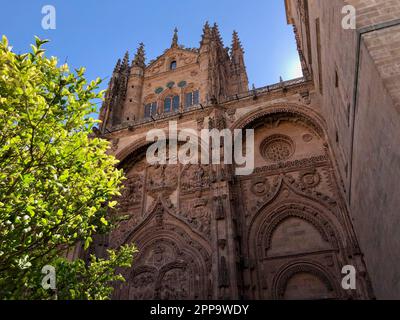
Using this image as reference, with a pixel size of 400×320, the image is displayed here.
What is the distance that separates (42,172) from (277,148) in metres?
11.9

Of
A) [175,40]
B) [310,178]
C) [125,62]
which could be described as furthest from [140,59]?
[310,178]

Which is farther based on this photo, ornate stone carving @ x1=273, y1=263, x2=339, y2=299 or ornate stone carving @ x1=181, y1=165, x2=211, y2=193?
ornate stone carving @ x1=181, y1=165, x2=211, y2=193

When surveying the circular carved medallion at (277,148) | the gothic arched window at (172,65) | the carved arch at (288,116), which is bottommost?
the circular carved medallion at (277,148)

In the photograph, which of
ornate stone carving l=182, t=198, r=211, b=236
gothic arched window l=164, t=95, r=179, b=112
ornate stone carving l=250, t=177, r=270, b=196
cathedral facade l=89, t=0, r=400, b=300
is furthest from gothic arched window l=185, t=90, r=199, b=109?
ornate stone carving l=250, t=177, r=270, b=196

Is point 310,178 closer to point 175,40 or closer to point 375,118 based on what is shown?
point 375,118

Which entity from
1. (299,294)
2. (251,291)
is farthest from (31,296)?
(299,294)

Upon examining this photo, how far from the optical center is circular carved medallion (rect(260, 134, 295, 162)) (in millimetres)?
15078

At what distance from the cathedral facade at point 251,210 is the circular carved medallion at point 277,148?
0.16 feet

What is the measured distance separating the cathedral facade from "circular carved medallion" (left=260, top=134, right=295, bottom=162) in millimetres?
49

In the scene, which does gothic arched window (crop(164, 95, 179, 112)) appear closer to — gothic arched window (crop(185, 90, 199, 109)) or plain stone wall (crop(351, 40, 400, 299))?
gothic arched window (crop(185, 90, 199, 109))

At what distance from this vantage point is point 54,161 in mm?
5531

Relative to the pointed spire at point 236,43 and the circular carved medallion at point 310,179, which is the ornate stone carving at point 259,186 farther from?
the pointed spire at point 236,43

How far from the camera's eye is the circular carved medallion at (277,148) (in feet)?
49.5

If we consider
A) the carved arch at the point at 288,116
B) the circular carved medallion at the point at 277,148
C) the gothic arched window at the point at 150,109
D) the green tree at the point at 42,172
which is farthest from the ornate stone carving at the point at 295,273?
the gothic arched window at the point at 150,109
